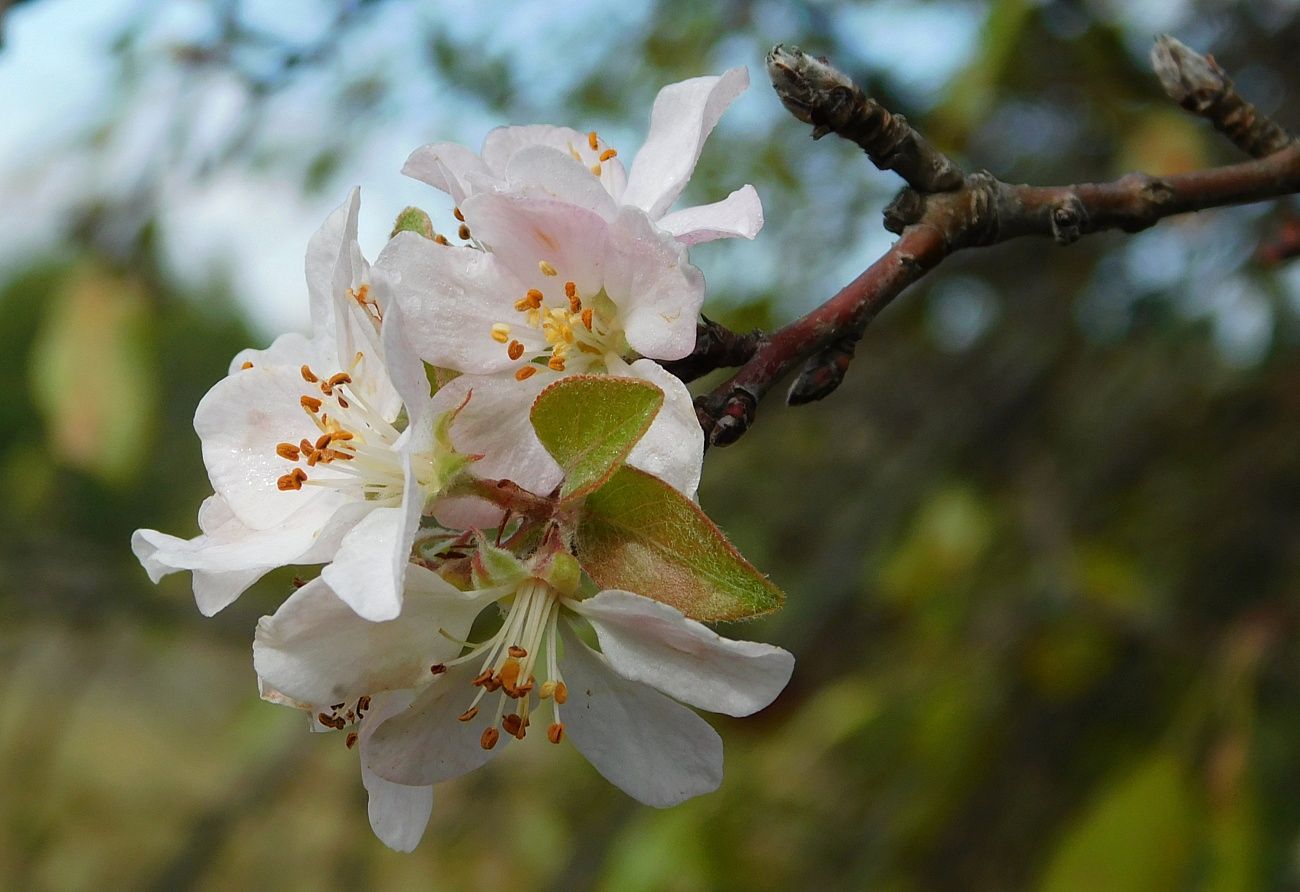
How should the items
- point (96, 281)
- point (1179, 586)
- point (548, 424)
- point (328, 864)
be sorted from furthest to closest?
point (328, 864) → point (1179, 586) → point (96, 281) → point (548, 424)

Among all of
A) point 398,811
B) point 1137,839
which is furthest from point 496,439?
point 1137,839

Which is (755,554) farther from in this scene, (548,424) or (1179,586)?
(548,424)

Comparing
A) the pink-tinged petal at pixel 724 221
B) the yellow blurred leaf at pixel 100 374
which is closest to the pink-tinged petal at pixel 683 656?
the pink-tinged petal at pixel 724 221

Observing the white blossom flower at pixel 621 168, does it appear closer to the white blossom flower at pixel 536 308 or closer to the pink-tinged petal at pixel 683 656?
the white blossom flower at pixel 536 308

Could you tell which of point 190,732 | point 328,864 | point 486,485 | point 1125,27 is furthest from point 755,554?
point 190,732

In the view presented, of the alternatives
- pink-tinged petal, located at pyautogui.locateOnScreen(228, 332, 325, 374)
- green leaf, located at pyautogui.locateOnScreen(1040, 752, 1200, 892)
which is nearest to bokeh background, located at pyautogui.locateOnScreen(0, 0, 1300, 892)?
green leaf, located at pyautogui.locateOnScreen(1040, 752, 1200, 892)

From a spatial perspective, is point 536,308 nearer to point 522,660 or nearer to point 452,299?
point 452,299

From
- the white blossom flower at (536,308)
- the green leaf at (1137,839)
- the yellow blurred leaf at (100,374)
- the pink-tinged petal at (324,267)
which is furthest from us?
the yellow blurred leaf at (100,374)
